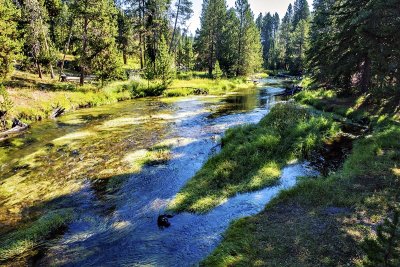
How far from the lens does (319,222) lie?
9.08 meters

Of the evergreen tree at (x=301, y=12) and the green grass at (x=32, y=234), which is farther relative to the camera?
the evergreen tree at (x=301, y=12)

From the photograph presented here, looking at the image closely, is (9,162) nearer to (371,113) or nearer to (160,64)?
(371,113)

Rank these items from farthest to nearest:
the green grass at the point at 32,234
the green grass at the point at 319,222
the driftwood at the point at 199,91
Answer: the driftwood at the point at 199,91
the green grass at the point at 32,234
the green grass at the point at 319,222

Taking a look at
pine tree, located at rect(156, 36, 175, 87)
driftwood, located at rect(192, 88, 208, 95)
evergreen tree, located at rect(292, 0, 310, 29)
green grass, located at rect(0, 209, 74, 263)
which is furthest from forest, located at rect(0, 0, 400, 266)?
evergreen tree, located at rect(292, 0, 310, 29)

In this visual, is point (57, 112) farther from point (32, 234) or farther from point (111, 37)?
point (32, 234)

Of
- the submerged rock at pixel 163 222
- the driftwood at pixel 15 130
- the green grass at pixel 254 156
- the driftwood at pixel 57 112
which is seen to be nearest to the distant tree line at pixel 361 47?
the green grass at pixel 254 156

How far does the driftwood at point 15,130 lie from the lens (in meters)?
21.5

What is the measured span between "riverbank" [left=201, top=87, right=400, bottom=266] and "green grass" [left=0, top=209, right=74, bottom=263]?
5348 millimetres

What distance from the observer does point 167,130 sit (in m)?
22.6

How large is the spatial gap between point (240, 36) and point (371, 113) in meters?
45.9

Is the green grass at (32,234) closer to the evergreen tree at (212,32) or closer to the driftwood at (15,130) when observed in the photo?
the driftwood at (15,130)

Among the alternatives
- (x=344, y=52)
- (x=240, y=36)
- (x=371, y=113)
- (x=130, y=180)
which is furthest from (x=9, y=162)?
(x=240, y=36)

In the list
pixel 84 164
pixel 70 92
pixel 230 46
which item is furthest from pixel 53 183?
pixel 230 46

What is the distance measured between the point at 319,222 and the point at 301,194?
2.06 meters
